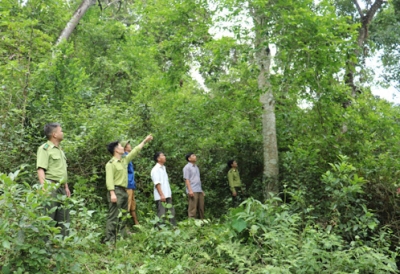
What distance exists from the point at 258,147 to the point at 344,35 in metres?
3.40

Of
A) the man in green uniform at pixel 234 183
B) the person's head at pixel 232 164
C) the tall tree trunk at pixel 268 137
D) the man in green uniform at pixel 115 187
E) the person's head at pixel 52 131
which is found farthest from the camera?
the person's head at pixel 232 164

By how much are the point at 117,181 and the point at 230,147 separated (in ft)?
14.2

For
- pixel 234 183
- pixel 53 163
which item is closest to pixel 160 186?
pixel 53 163

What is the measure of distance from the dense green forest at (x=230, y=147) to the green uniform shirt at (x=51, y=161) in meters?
0.52

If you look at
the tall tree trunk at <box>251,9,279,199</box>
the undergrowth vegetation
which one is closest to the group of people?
the undergrowth vegetation

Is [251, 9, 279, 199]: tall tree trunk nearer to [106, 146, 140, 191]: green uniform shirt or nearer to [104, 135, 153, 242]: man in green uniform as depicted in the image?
[104, 135, 153, 242]: man in green uniform

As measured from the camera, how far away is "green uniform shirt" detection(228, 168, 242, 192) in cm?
1011

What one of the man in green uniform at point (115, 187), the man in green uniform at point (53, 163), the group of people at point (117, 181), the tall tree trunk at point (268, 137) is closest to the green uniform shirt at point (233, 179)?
A: the group of people at point (117, 181)

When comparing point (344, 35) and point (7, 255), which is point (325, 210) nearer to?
point (344, 35)

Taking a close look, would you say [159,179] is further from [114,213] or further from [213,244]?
[213,244]

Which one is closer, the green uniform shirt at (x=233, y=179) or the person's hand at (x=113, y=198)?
the person's hand at (x=113, y=198)

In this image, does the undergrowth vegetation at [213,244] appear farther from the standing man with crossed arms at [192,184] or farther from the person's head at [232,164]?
the person's head at [232,164]

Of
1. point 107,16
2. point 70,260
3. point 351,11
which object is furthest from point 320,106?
point 107,16

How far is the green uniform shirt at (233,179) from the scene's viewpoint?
10.1m
